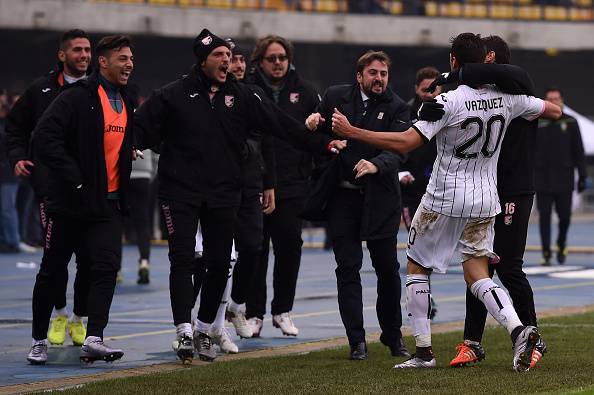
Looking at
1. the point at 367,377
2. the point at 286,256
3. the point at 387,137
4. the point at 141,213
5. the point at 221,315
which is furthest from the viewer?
the point at 141,213

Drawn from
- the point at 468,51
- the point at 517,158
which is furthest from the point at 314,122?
the point at 517,158

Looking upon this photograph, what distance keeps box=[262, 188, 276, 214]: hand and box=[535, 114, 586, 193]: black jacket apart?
842cm

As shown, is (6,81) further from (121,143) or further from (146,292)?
(121,143)

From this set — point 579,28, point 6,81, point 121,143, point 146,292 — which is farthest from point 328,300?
point 579,28

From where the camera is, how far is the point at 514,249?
862cm

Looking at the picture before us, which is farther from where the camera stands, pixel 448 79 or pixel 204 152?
pixel 204 152

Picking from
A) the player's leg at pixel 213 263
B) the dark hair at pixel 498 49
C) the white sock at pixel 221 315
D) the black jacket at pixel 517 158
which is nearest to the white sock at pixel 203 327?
the player's leg at pixel 213 263

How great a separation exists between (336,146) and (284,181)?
1892 mm

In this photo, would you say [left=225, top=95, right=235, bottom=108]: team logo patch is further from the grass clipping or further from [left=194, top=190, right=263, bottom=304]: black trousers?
the grass clipping

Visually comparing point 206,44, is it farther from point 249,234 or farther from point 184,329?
point 184,329

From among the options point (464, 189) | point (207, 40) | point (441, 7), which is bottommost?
point (464, 189)

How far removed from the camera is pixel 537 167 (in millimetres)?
18344

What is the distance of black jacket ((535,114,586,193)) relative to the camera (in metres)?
18.2

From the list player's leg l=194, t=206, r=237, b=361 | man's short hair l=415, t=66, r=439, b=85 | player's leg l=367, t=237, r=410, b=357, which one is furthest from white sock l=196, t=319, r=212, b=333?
man's short hair l=415, t=66, r=439, b=85
